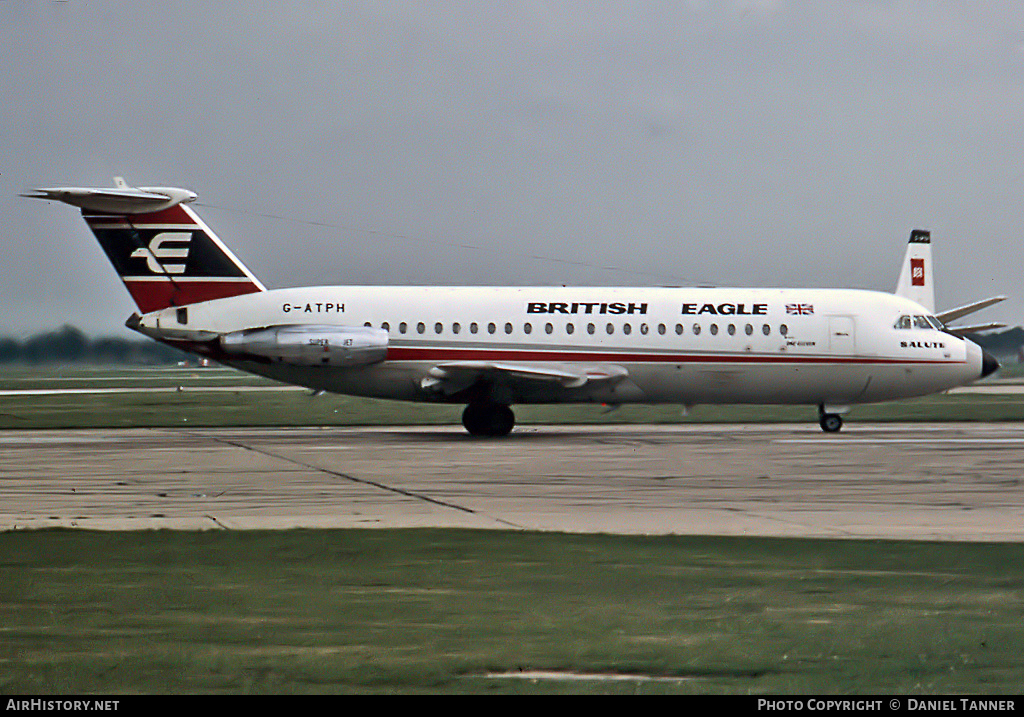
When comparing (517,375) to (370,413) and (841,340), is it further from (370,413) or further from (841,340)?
(370,413)

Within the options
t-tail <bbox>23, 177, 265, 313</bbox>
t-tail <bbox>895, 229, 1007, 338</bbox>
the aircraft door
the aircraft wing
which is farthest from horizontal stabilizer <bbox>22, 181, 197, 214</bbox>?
t-tail <bbox>895, 229, 1007, 338</bbox>

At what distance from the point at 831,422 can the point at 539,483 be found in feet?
47.9

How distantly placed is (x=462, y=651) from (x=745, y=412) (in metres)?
35.1

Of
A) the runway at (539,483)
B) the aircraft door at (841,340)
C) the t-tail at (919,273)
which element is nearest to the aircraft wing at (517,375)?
the runway at (539,483)

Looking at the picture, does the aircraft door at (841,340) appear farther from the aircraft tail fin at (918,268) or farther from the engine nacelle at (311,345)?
the aircraft tail fin at (918,268)

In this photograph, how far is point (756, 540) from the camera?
12773 millimetres

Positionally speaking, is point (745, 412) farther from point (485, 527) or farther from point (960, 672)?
point (960, 672)

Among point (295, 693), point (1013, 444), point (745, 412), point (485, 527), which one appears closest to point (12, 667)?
point (295, 693)

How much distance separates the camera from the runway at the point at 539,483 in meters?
14.4

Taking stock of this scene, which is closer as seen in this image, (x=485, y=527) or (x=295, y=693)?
(x=295, y=693)

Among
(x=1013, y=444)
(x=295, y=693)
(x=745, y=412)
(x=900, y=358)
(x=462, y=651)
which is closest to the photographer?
(x=295, y=693)

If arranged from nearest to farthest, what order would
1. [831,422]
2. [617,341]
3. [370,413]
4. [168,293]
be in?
[617,341] < [168,293] < [831,422] < [370,413]

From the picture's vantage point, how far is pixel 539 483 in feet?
61.9

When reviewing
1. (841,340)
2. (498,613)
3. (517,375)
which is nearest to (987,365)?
(841,340)
